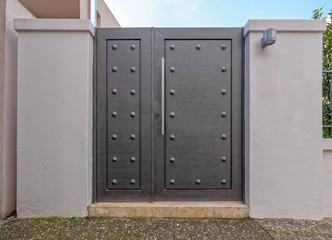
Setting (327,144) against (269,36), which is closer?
(269,36)

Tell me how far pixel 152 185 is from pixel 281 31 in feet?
8.69

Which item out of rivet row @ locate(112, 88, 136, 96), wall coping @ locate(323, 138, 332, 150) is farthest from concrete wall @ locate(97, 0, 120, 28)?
wall coping @ locate(323, 138, 332, 150)

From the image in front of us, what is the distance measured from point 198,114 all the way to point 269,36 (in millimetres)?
1262

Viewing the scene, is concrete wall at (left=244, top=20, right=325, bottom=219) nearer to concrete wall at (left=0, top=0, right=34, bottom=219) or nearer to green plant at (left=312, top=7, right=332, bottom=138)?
green plant at (left=312, top=7, right=332, bottom=138)

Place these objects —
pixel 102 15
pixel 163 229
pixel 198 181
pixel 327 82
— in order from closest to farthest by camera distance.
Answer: pixel 163 229 < pixel 198 181 < pixel 327 82 < pixel 102 15

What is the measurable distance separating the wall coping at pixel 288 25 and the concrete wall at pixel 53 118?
2.13m

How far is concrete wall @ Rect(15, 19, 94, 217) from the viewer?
89.1 inches

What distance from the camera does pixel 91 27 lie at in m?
2.32

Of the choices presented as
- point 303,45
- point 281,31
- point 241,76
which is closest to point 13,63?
point 241,76

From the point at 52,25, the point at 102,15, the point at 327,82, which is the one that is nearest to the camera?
the point at 52,25

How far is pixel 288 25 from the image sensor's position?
2.28 meters

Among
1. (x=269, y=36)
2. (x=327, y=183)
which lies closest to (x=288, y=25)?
(x=269, y=36)

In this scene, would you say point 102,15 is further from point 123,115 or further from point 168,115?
point 168,115

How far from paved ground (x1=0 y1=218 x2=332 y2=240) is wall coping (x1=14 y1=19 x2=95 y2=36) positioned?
2421 mm
